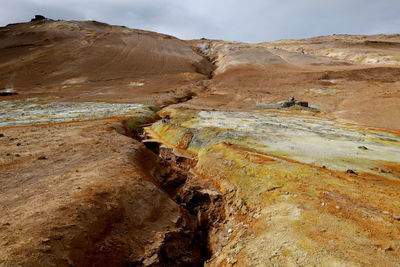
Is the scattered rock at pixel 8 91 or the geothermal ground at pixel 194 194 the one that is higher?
the geothermal ground at pixel 194 194

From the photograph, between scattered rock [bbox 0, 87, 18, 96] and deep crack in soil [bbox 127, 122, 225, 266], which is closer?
deep crack in soil [bbox 127, 122, 225, 266]

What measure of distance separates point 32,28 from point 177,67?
43.0 metres

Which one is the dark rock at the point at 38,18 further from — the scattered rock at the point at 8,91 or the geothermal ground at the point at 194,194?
A: the geothermal ground at the point at 194,194

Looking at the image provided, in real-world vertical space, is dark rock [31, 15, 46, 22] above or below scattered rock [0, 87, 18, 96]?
above

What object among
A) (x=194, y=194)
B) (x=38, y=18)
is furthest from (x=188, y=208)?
(x=38, y=18)

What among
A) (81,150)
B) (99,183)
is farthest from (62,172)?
(81,150)

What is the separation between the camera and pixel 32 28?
218 ft

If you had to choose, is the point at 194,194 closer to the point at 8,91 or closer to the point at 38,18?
the point at 8,91

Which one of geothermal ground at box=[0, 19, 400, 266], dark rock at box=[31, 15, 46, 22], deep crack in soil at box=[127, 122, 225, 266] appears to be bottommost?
Answer: deep crack in soil at box=[127, 122, 225, 266]

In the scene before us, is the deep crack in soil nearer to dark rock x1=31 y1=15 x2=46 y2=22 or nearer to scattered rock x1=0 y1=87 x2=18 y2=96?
scattered rock x1=0 y1=87 x2=18 y2=96

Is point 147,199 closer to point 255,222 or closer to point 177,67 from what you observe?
point 255,222

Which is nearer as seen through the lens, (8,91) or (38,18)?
(8,91)

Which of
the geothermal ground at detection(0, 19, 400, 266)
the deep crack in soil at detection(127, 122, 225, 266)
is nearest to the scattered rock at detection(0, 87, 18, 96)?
the geothermal ground at detection(0, 19, 400, 266)

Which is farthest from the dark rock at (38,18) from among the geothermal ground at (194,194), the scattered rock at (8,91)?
the geothermal ground at (194,194)
